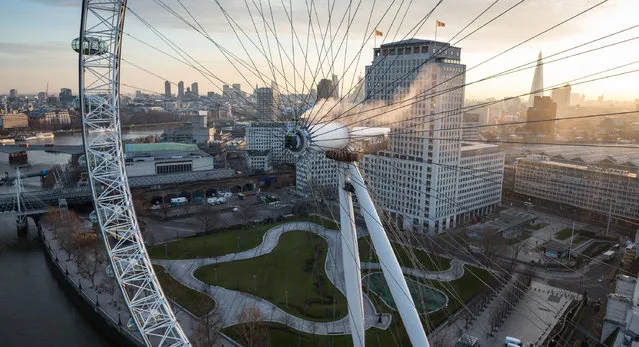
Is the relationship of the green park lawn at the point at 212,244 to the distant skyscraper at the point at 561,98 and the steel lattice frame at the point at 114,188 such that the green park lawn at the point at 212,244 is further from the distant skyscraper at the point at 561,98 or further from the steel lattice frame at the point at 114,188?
the distant skyscraper at the point at 561,98

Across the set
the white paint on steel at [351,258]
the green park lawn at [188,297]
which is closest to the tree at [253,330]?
the green park lawn at [188,297]

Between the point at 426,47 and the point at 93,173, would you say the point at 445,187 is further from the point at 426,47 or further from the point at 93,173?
the point at 93,173

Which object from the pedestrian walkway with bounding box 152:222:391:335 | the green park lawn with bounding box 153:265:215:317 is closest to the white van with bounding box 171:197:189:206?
the pedestrian walkway with bounding box 152:222:391:335

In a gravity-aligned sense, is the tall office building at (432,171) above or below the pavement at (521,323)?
above

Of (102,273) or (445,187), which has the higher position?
(445,187)

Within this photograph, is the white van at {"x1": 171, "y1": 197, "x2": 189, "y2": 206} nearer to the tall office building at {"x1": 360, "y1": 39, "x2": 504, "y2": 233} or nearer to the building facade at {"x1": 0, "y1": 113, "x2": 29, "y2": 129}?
the tall office building at {"x1": 360, "y1": 39, "x2": 504, "y2": 233}

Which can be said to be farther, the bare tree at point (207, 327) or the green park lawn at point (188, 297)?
the green park lawn at point (188, 297)

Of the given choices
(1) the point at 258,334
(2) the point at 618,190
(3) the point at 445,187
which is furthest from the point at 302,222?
(2) the point at 618,190
